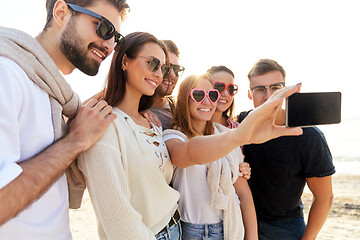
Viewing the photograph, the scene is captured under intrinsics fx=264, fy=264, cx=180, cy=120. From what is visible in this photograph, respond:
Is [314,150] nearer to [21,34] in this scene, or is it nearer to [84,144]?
[84,144]

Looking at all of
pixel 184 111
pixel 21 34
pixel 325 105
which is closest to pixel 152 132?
pixel 184 111

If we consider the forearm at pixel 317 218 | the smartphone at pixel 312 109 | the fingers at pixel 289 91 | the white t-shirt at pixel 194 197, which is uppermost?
the fingers at pixel 289 91

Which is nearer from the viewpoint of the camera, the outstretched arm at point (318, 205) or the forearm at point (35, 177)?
→ the forearm at point (35, 177)

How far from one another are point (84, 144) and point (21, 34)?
0.65 m

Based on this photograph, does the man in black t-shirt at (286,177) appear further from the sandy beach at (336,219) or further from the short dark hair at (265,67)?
the sandy beach at (336,219)

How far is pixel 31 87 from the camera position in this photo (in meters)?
1.26

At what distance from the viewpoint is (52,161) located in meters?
1.25

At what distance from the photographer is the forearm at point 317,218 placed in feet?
9.35

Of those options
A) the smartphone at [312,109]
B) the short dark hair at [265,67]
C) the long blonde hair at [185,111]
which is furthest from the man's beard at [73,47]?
the short dark hair at [265,67]

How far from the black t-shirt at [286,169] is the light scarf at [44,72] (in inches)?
82.7

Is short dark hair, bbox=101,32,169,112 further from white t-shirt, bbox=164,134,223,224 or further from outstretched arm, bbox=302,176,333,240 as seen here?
outstretched arm, bbox=302,176,333,240

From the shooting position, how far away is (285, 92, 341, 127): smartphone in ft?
5.50

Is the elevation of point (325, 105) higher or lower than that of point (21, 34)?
lower

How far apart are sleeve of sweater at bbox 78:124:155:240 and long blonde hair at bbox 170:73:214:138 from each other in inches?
46.9
